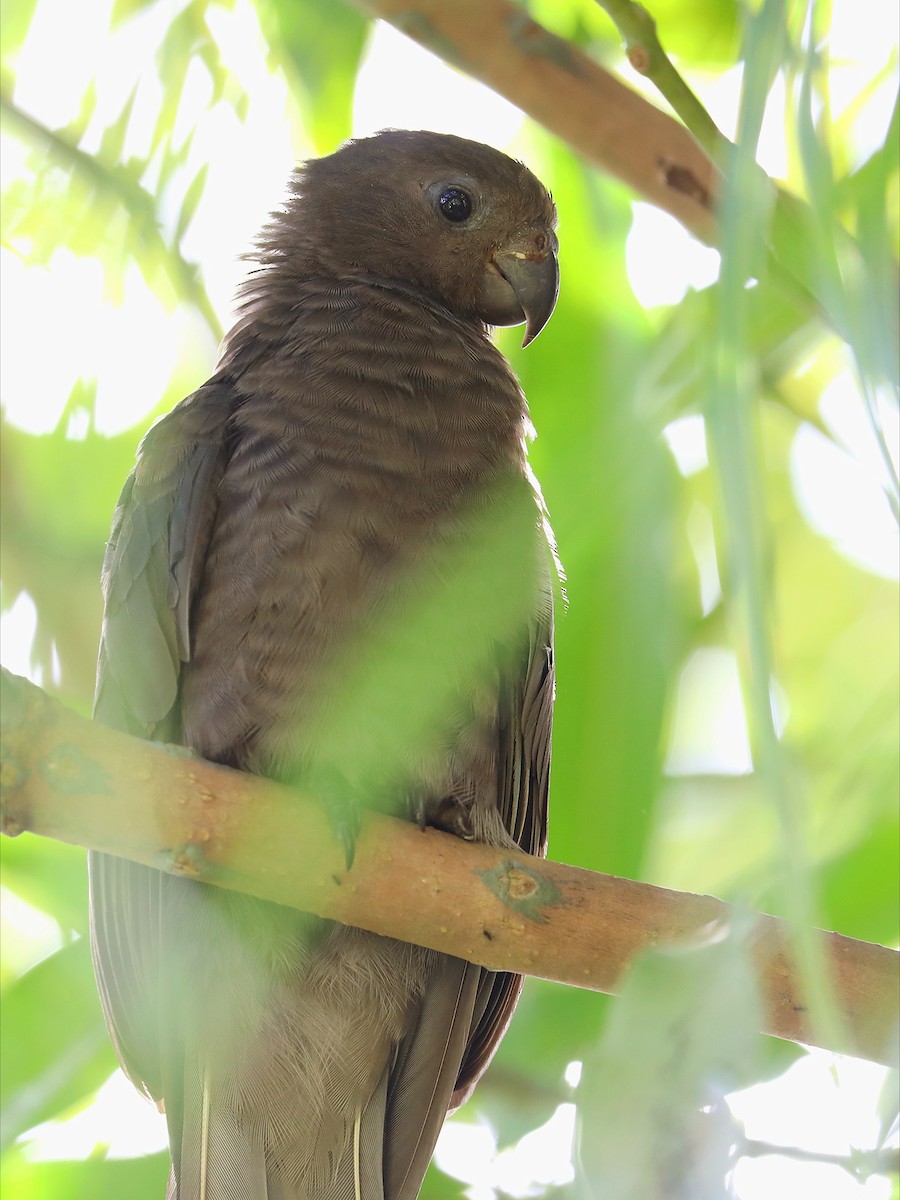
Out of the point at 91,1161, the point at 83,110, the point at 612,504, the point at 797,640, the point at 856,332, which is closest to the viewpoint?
the point at 856,332

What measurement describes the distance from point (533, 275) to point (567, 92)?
1.75 ft

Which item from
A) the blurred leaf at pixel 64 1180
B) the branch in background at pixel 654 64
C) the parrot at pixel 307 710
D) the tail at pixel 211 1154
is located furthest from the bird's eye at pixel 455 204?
the blurred leaf at pixel 64 1180

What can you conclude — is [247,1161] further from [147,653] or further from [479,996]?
[147,653]

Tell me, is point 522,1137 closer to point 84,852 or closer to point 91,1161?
point 91,1161

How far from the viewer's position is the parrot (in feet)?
6.45

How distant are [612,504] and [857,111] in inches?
28.8

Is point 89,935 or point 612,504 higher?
point 612,504

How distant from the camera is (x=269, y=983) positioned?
2.09 m

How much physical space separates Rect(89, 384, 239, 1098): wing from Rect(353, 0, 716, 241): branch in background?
726 millimetres

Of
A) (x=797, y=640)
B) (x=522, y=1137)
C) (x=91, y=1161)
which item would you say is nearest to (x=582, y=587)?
(x=797, y=640)

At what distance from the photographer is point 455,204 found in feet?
8.67

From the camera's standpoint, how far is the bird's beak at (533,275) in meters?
2.46

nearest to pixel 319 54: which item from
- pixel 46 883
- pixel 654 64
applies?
pixel 654 64

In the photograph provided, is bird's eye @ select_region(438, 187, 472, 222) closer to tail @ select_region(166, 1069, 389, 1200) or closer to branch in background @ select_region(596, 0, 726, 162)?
branch in background @ select_region(596, 0, 726, 162)
